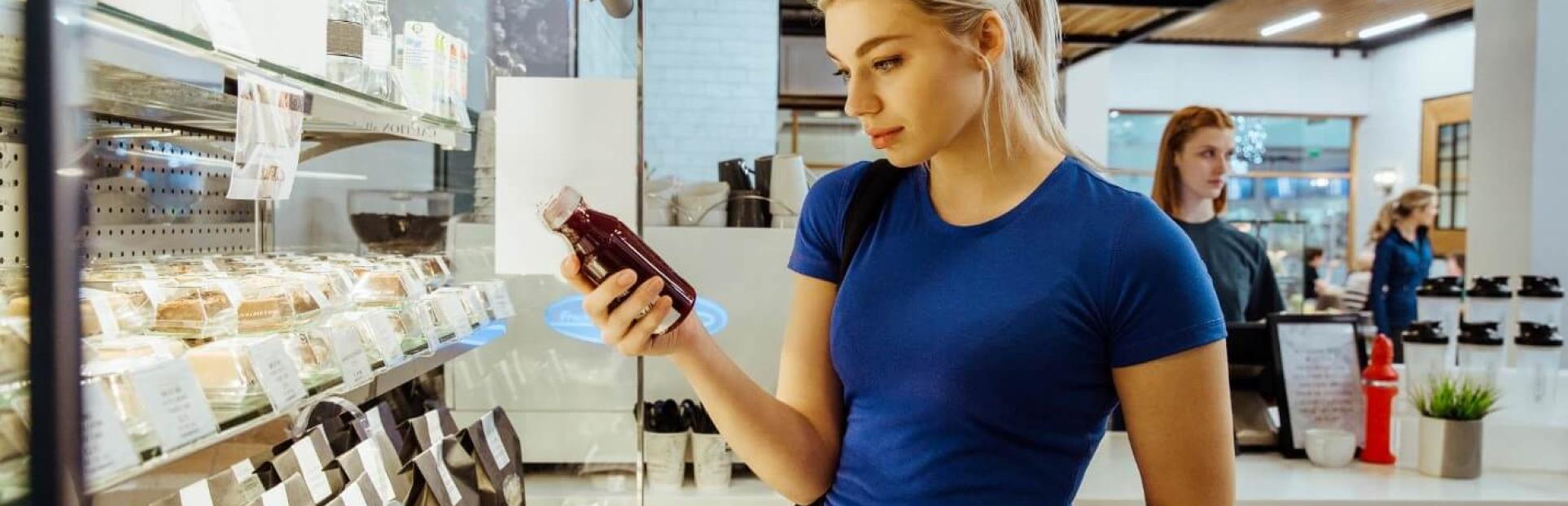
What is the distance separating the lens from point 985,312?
1.04 m

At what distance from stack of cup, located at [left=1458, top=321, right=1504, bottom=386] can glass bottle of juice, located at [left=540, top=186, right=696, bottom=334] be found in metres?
2.18

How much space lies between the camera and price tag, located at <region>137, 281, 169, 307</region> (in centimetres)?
101

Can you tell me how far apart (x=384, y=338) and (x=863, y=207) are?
542mm

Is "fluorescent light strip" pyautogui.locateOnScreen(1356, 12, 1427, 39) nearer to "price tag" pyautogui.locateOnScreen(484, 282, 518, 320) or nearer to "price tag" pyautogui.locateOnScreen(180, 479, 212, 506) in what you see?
"price tag" pyautogui.locateOnScreen(484, 282, 518, 320)

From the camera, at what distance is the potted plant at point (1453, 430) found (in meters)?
2.34

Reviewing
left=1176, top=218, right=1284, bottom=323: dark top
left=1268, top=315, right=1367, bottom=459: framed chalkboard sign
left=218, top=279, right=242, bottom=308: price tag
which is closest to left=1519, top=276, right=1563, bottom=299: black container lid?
left=1268, top=315, right=1367, bottom=459: framed chalkboard sign

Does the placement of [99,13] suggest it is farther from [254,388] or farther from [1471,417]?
[1471,417]

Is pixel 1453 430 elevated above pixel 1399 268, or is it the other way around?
pixel 1399 268

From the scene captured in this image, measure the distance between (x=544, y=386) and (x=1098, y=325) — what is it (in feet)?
3.75

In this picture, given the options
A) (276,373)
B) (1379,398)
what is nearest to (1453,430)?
(1379,398)

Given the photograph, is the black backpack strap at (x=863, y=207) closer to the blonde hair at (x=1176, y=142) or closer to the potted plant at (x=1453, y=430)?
the potted plant at (x=1453, y=430)

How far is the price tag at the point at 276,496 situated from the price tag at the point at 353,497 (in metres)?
0.06

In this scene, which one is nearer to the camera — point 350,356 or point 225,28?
point 225,28

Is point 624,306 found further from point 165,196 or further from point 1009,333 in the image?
point 165,196
